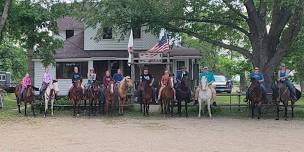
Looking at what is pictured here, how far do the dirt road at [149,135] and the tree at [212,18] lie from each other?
4.43m

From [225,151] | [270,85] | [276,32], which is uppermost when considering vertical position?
[276,32]

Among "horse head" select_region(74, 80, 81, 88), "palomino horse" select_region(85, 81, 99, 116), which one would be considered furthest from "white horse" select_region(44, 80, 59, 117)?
"palomino horse" select_region(85, 81, 99, 116)

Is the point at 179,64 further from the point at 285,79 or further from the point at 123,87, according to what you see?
the point at 285,79

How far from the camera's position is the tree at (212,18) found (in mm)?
22875

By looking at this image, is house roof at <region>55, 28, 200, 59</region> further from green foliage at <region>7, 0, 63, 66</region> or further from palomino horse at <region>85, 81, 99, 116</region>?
palomino horse at <region>85, 81, 99, 116</region>

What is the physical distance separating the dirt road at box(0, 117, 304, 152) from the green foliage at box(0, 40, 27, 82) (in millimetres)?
35196

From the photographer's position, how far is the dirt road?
1348 cm

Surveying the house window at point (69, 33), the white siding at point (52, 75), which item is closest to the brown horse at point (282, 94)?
the white siding at point (52, 75)

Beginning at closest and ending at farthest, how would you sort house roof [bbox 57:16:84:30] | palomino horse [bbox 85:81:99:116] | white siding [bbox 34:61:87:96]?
palomino horse [bbox 85:81:99:116], white siding [bbox 34:61:87:96], house roof [bbox 57:16:84:30]

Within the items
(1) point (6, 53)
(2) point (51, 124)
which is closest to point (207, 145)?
(2) point (51, 124)

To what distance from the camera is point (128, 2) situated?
22.8 meters

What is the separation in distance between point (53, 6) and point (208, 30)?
327 inches

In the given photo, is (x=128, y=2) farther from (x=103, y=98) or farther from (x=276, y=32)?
(x=276, y=32)

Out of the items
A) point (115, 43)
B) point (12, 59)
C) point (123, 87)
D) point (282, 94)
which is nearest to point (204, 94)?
point (282, 94)
